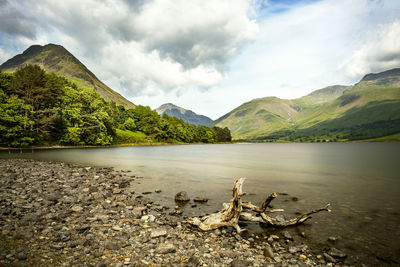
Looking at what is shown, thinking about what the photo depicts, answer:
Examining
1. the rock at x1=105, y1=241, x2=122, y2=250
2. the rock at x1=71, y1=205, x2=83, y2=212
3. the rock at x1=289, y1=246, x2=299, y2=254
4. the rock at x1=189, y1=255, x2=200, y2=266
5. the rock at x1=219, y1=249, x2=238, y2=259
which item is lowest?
the rock at x1=289, y1=246, x2=299, y2=254

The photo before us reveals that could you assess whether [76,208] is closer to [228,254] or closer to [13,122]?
[228,254]

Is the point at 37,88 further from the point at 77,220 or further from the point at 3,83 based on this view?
the point at 77,220

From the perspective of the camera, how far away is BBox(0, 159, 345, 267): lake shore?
7.50 metres

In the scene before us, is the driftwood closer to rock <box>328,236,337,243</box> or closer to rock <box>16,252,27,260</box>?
rock <box>328,236,337,243</box>

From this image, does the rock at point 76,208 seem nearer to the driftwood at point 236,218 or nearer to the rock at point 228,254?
the driftwood at point 236,218

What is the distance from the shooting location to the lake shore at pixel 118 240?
295 inches

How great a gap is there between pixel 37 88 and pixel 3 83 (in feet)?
32.1

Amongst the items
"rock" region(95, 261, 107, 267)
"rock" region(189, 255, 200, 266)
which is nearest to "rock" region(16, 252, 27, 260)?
"rock" region(95, 261, 107, 267)

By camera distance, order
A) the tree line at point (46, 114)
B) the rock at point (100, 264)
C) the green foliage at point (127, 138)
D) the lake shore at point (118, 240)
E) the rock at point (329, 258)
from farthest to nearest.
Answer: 1. the green foliage at point (127, 138)
2. the tree line at point (46, 114)
3. the rock at point (329, 258)
4. the lake shore at point (118, 240)
5. the rock at point (100, 264)

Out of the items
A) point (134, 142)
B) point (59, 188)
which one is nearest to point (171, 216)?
point (59, 188)

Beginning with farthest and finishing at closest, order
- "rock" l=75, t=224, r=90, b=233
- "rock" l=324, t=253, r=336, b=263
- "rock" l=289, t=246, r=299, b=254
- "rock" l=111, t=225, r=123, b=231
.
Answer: "rock" l=111, t=225, r=123, b=231 < "rock" l=75, t=224, r=90, b=233 < "rock" l=289, t=246, r=299, b=254 < "rock" l=324, t=253, r=336, b=263

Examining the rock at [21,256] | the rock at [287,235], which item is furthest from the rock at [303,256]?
the rock at [21,256]

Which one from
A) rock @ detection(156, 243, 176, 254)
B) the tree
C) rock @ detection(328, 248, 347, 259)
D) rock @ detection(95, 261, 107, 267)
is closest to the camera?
rock @ detection(95, 261, 107, 267)

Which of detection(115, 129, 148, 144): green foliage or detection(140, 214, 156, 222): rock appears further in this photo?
detection(115, 129, 148, 144): green foliage
